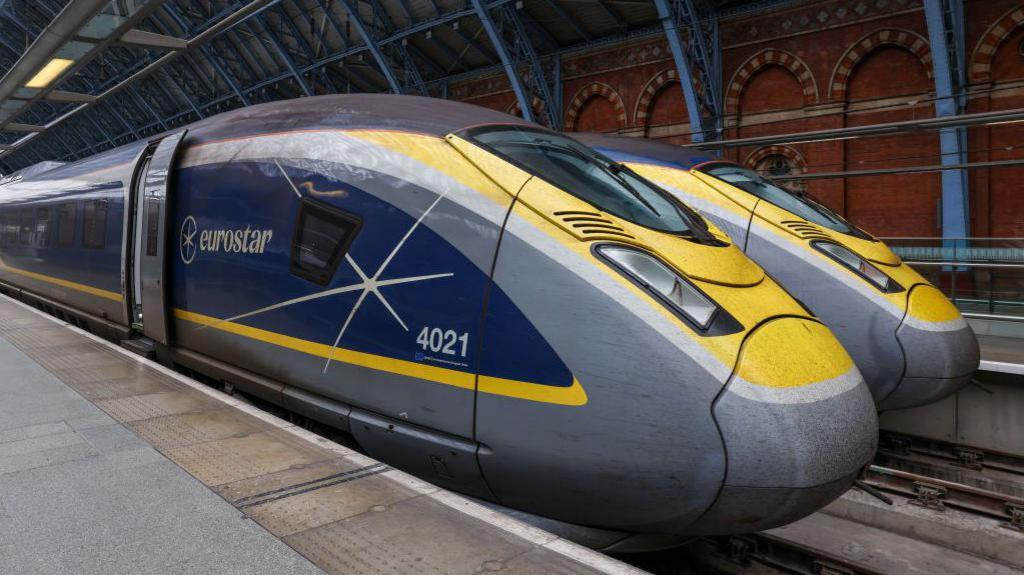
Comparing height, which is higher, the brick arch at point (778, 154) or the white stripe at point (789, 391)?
the brick arch at point (778, 154)

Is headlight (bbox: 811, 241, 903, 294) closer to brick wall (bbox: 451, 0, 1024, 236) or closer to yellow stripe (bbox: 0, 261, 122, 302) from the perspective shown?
yellow stripe (bbox: 0, 261, 122, 302)

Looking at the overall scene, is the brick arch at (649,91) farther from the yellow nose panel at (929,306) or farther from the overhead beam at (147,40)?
the yellow nose panel at (929,306)

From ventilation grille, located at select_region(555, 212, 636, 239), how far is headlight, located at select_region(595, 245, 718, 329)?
10 centimetres

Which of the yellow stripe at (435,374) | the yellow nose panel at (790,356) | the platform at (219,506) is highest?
the yellow nose panel at (790,356)

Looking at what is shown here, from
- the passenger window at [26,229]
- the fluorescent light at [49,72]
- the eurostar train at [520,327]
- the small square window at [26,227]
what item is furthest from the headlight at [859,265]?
the passenger window at [26,229]

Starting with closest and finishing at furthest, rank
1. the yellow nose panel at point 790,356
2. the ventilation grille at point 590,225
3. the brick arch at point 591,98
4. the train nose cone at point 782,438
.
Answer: the train nose cone at point 782,438
the yellow nose panel at point 790,356
the ventilation grille at point 590,225
the brick arch at point 591,98

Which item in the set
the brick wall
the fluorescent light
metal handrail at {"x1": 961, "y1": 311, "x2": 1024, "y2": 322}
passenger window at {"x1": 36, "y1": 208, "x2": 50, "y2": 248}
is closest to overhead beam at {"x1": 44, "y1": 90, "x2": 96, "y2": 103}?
the fluorescent light

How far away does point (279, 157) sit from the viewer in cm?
427

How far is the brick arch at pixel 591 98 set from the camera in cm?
1655

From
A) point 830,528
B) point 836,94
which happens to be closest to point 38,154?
point 836,94

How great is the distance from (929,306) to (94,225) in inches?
319

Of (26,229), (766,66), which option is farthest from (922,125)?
(26,229)

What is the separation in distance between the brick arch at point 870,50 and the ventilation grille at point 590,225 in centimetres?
1189

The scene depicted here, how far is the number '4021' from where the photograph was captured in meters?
3.09
